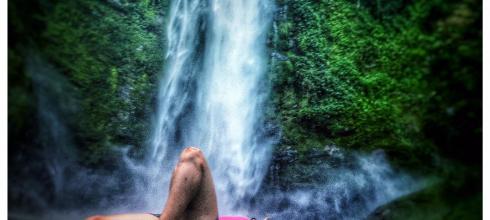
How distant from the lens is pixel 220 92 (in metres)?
6.07

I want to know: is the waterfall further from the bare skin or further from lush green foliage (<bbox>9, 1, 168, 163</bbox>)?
the bare skin

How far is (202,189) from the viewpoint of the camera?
3.84 m

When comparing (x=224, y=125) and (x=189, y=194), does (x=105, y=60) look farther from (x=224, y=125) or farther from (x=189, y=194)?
(x=189, y=194)

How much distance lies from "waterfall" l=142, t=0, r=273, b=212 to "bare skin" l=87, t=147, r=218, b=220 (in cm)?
199

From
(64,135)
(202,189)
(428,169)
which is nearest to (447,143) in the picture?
(428,169)

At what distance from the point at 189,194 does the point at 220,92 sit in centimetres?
247

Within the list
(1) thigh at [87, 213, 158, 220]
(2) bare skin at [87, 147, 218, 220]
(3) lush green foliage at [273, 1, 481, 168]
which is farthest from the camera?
(3) lush green foliage at [273, 1, 481, 168]

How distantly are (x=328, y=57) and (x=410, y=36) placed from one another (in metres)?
0.95

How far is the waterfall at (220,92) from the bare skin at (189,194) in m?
1.99

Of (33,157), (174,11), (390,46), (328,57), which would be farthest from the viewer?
(174,11)

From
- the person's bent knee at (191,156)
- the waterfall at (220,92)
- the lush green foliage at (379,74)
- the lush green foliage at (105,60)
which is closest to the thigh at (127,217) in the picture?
the person's bent knee at (191,156)

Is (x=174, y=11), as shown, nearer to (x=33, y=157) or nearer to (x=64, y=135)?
(x=64, y=135)

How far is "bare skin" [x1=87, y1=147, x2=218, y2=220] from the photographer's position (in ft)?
12.2

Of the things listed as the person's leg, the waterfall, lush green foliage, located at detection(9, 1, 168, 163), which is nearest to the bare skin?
the person's leg
